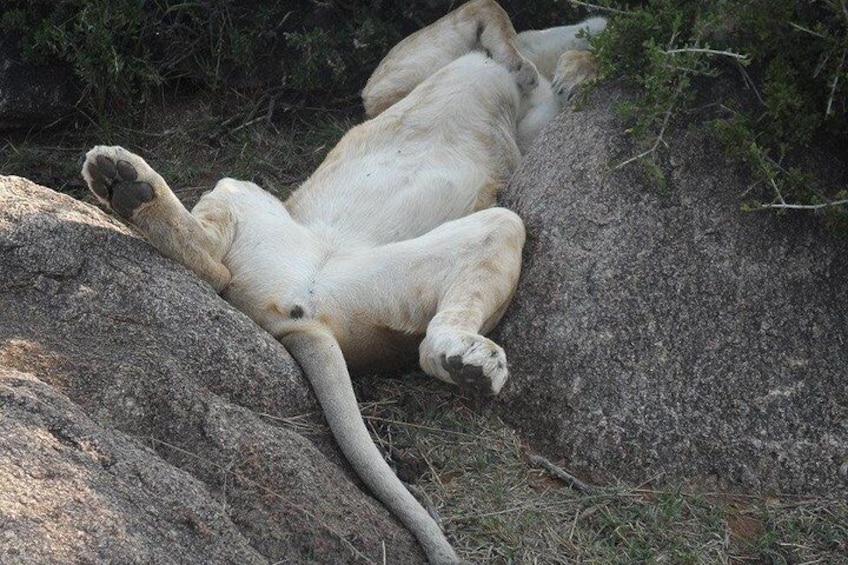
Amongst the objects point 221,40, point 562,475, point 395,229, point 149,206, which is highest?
point 149,206

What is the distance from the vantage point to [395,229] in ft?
14.9

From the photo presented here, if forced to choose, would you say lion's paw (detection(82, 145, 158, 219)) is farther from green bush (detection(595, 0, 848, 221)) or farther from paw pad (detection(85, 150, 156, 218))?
green bush (detection(595, 0, 848, 221))

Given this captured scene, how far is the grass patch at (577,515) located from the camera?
3.53 m

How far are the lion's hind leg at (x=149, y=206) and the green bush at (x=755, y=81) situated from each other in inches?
61.4

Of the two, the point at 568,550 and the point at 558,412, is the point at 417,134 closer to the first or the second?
the point at 558,412

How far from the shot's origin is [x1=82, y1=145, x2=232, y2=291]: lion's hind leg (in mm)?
3771

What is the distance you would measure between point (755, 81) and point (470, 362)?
5.20 ft

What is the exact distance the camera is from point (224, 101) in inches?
246

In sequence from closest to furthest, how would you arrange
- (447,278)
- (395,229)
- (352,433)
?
(352,433), (447,278), (395,229)

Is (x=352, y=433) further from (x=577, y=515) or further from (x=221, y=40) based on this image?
(x=221, y=40)

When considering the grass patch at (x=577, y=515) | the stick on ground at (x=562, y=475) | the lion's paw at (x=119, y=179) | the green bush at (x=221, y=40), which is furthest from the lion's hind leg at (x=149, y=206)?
the green bush at (x=221, y=40)

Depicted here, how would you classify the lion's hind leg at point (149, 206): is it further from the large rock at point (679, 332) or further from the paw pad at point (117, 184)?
the large rock at point (679, 332)

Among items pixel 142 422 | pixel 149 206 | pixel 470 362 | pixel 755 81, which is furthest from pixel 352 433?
pixel 755 81

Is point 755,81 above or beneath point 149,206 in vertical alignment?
beneath
